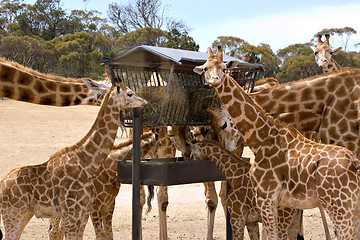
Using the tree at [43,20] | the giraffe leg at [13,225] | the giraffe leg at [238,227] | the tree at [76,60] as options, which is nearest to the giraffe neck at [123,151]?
the giraffe leg at [13,225]

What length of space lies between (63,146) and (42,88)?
1513 centimetres

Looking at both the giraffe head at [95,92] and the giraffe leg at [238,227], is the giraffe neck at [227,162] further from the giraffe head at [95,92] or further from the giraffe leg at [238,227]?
the giraffe head at [95,92]

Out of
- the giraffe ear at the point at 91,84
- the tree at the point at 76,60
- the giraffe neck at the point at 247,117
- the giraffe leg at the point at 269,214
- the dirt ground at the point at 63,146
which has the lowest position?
the dirt ground at the point at 63,146

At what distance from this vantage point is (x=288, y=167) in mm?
6840

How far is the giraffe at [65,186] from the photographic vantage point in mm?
7223

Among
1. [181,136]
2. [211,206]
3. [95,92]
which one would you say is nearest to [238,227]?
[211,206]

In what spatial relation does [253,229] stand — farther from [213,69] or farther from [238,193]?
[213,69]

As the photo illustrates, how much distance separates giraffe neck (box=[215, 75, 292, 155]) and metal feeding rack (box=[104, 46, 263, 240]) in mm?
687

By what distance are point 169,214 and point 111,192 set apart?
12.7 feet

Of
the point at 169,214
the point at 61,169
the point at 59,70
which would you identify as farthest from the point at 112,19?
the point at 61,169

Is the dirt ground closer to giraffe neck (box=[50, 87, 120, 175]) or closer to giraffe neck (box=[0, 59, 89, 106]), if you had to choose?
giraffe neck (box=[50, 87, 120, 175])

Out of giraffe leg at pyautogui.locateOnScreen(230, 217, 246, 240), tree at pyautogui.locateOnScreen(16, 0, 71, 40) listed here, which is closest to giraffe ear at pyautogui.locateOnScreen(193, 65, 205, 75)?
giraffe leg at pyautogui.locateOnScreen(230, 217, 246, 240)

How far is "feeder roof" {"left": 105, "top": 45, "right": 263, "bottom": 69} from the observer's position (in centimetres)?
736

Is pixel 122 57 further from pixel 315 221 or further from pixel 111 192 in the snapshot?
pixel 315 221
